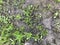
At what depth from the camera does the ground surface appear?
413cm

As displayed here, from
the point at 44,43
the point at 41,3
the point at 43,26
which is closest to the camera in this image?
the point at 44,43

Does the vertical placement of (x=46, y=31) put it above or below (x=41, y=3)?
below

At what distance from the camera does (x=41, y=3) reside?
15.4 feet

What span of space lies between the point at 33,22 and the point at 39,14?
0.29m

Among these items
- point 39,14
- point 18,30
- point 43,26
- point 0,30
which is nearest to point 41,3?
point 39,14

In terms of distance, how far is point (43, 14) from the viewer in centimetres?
454

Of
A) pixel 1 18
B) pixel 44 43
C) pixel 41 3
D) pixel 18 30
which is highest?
pixel 41 3

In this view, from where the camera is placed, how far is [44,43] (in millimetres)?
4090

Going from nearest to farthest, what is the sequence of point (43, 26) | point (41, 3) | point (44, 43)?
point (44, 43) < point (43, 26) < point (41, 3)

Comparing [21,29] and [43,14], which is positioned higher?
[43,14]

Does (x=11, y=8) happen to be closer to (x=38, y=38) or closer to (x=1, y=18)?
(x=1, y=18)

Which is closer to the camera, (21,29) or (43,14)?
(21,29)

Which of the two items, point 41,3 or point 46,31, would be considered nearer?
point 46,31

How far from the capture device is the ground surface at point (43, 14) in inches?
163
